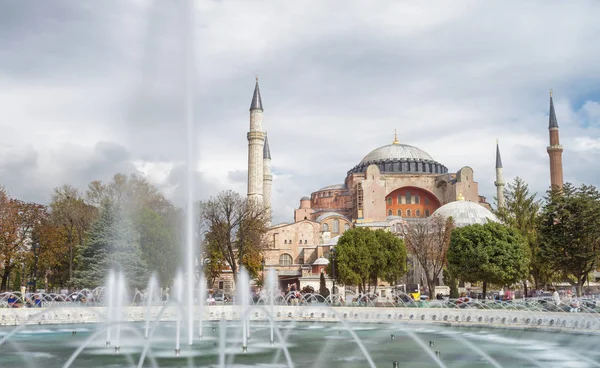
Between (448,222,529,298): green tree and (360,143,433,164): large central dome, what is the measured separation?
140 ft

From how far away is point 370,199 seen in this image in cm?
6019

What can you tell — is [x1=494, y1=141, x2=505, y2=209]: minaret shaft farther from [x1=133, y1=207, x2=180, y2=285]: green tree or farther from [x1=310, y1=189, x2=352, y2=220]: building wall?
[x1=133, y1=207, x2=180, y2=285]: green tree

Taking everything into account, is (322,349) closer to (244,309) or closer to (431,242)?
(244,309)

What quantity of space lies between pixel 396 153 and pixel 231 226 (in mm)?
41003

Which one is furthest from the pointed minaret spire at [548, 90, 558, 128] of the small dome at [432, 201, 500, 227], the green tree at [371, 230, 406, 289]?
the green tree at [371, 230, 406, 289]

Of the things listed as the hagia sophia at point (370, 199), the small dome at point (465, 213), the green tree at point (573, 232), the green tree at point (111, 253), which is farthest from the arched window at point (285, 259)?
the green tree at point (573, 232)

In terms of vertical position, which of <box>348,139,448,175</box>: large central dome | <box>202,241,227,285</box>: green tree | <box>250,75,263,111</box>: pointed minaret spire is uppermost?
<box>250,75,263,111</box>: pointed minaret spire

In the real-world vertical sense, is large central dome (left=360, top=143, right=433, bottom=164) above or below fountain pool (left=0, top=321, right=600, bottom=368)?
above

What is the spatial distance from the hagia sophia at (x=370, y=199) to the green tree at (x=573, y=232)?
17.6m

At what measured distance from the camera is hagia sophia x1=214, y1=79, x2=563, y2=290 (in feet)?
163

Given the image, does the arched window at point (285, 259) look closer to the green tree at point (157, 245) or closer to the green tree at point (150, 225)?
the green tree at point (150, 225)

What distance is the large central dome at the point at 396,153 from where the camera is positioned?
70.0 metres

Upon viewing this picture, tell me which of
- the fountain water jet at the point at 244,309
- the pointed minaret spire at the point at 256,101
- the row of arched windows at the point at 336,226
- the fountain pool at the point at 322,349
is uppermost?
the pointed minaret spire at the point at 256,101

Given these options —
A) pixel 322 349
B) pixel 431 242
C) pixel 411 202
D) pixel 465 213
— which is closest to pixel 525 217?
pixel 431 242
